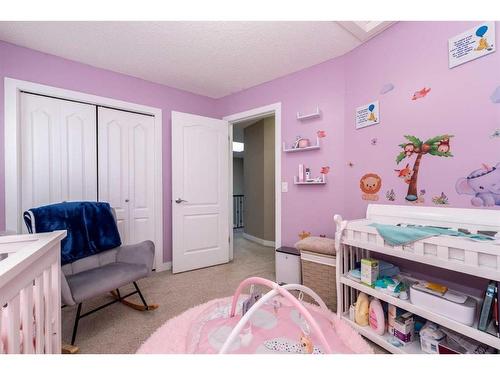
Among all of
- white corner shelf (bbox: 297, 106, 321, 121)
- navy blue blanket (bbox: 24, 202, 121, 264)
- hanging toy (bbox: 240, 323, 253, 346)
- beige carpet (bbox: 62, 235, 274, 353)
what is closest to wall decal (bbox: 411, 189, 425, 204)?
white corner shelf (bbox: 297, 106, 321, 121)

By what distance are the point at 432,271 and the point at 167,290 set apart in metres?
2.31

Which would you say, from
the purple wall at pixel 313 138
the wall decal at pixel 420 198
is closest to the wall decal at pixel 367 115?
the purple wall at pixel 313 138

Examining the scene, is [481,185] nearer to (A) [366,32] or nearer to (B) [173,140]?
(A) [366,32]

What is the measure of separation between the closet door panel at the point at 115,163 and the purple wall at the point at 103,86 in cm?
28

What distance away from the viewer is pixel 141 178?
2811 millimetres

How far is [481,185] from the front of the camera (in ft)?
4.48

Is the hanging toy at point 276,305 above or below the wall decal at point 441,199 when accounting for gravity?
below

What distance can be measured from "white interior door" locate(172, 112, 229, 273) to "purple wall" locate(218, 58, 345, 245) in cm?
89

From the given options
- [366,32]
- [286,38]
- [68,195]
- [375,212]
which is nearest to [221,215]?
[68,195]

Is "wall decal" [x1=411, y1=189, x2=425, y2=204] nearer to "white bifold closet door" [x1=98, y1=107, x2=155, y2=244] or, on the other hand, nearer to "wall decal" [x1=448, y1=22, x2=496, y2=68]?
"wall decal" [x1=448, y1=22, x2=496, y2=68]

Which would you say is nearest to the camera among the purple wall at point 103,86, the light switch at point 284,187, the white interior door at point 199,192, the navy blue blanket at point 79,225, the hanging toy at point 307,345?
the hanging toy at point 307,345

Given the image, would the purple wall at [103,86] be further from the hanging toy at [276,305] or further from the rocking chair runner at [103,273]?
the hanging toy at [276,305]

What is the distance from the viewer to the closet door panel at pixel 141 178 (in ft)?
9.02

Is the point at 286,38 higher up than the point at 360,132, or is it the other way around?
the point at 286,38
